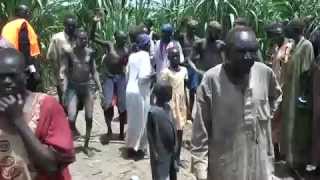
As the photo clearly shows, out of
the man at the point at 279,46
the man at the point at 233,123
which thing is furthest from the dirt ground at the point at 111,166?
the man at the point at 233,123

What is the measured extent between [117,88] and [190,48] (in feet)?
4.15

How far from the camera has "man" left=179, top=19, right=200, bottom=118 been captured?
903 centimetres

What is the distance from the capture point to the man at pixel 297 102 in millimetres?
7195

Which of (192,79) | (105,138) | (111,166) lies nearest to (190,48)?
(192,79)

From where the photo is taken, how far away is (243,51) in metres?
3.96

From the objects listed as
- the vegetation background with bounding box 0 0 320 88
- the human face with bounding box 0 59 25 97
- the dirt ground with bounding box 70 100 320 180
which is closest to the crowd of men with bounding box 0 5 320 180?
the human face with bounding box 0 59 25 97

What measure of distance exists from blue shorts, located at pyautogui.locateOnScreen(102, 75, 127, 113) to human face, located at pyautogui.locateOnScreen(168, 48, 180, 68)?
1.22 m

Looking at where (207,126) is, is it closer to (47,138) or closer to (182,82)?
(47,138)

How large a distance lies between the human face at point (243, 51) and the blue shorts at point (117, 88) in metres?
4.76

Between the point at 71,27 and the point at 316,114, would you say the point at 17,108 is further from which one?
the point at 71,27

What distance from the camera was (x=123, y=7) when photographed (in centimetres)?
1305

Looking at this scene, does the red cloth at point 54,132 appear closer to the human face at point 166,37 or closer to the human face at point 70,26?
the human face at point 70,26

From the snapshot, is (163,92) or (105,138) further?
(105,138)

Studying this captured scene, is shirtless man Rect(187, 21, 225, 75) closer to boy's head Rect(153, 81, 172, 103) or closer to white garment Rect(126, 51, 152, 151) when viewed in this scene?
white garment Rect(126, 51, 152, 151)
